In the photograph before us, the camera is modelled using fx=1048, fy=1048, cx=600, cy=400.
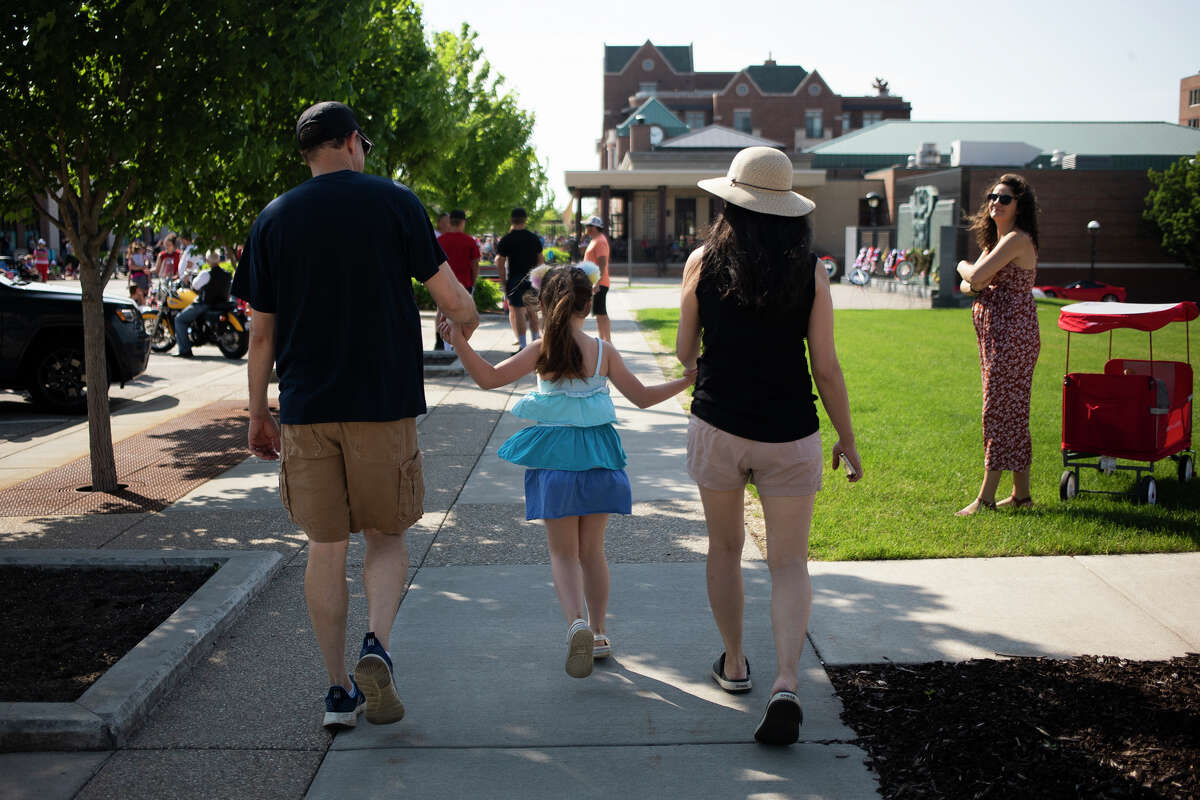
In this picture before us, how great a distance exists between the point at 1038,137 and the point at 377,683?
192 feet

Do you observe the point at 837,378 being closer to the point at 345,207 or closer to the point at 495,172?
the point at 345,207

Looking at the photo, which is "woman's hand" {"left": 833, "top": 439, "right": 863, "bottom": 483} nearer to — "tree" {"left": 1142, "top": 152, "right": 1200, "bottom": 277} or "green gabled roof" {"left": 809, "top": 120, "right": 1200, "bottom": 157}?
"tree" {"left": 1142, "top": 152, "right": 1200, "bottom": 277}

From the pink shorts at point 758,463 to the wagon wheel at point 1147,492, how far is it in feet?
13.1

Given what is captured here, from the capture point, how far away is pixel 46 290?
1133cm

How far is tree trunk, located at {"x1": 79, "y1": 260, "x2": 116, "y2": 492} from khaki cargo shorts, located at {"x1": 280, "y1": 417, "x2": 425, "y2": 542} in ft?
13.6

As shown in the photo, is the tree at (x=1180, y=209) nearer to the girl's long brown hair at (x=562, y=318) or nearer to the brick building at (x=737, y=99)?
the girl's long brown hair at (x=562, y=318)

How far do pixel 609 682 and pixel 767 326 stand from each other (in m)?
1.56

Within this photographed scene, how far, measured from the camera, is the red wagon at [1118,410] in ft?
21.7

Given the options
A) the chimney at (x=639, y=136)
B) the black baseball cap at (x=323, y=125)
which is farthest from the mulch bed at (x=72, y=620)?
the chimney at (x=639, y=136)

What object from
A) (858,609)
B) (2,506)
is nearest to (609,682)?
(858,609)

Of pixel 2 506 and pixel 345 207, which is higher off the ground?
pixel 345 207

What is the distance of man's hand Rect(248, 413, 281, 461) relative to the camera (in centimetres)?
366

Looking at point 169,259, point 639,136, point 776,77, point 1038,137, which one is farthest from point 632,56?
point 169,259

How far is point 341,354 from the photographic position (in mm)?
3473
